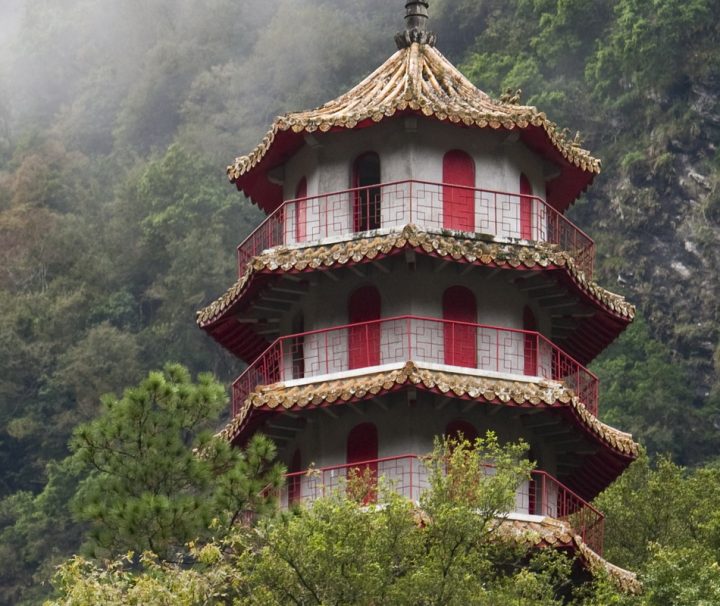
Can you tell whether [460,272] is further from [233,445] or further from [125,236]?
[125,236]

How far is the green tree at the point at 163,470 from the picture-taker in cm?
3847

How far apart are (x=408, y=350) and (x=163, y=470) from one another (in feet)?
16.3

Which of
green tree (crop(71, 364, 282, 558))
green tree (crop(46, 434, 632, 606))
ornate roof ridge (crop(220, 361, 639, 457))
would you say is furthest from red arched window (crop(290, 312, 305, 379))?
green tree (crop(46, 434, 632, 606))

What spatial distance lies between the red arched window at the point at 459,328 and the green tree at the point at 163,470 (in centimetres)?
376

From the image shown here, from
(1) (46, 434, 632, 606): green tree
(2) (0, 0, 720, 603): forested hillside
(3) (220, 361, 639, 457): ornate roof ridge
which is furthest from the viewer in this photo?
(2) (0, 0, 720, 603): forested hillside

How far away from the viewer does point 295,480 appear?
43.2 metres

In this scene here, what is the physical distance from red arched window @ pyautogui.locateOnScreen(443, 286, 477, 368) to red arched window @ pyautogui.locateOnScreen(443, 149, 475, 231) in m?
1.12

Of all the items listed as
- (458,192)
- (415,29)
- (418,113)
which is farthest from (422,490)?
(415,29)

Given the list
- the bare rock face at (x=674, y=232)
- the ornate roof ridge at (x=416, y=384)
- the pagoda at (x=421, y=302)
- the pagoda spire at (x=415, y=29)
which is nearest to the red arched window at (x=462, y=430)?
the pagoda at (x=421, y=302)

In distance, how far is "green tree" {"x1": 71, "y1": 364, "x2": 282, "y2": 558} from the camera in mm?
38469

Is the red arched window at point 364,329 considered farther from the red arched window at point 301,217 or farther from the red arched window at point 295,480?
the red arched window at point 295,480

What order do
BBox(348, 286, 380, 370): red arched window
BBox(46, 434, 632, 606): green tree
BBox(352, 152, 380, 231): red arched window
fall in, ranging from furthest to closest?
1. BBox(352, 152, 380, 231): red arched window
2. BBox(348, 286, 380, 370): red arched window
3. BBox(46, 434, 632, 606): green tree

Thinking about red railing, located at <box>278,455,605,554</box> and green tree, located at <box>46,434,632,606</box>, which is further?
red railing, located at <box>278,455,605,554</box>

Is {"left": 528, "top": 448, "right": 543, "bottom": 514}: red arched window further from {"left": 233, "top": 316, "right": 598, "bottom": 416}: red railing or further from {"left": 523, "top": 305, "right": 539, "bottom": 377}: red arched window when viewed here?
{"left": 233, "top": 316, "right": 598, "bottom": 416}: red railing
